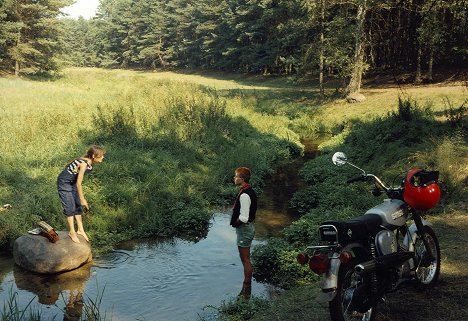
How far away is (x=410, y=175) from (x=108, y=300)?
5260mm

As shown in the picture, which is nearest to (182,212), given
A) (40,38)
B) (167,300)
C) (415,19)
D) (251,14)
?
(167,300)

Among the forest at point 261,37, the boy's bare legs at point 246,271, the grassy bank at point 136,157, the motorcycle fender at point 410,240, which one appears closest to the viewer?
the motorcycle fender at point 410,240

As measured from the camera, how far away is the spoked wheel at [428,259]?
227 inches

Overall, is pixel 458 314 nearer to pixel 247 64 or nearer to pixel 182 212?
pixel 182 212

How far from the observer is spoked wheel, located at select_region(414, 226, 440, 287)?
576cm

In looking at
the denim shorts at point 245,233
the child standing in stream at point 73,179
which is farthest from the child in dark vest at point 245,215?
the child standing in stream at point 73,179

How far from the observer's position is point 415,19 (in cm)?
2698

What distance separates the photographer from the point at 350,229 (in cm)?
468

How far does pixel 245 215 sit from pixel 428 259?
278 cm

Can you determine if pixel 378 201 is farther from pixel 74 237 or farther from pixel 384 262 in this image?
pixel 74 237

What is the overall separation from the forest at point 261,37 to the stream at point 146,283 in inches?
339

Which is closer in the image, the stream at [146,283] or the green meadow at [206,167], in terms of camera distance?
the stream at [146,283]

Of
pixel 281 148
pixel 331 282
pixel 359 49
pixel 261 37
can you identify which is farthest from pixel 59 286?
pixel 261 37

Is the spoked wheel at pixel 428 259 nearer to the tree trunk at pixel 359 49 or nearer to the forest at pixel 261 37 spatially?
the forest at pixel 261 37
